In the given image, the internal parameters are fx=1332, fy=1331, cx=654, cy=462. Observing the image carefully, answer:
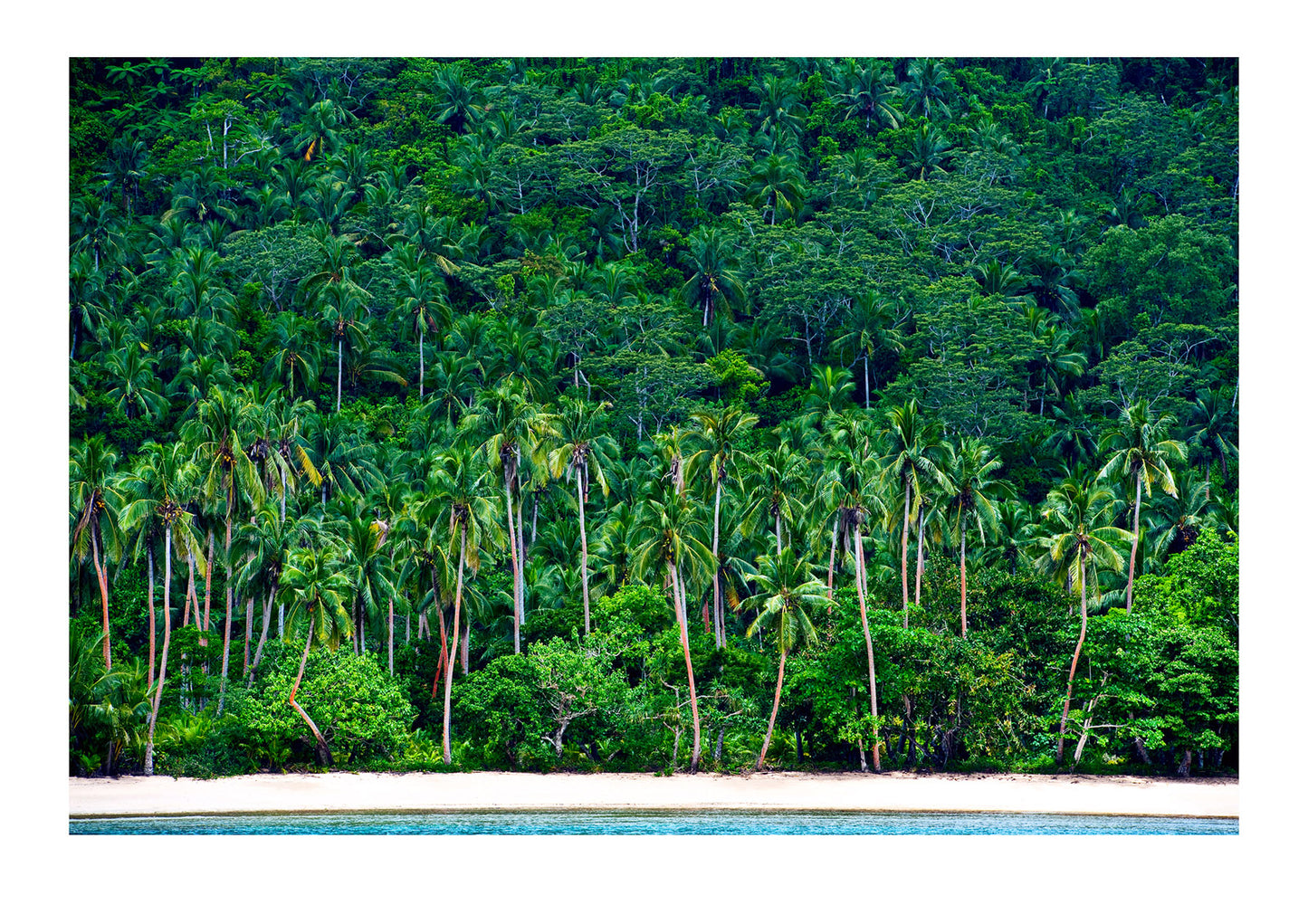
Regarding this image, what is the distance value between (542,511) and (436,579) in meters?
9.81

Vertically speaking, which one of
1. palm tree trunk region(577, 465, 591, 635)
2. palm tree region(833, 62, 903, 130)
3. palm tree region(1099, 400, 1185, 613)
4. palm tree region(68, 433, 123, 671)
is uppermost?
palm tree region(833, 62, 903, 130)

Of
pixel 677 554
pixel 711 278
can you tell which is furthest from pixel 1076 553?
pixel 711 278

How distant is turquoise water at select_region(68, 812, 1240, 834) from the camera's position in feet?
84.2

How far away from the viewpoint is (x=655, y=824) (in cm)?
2638

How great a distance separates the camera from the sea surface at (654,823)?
25.7 metres

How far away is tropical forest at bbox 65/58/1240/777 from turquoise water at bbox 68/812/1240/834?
10.5 ft

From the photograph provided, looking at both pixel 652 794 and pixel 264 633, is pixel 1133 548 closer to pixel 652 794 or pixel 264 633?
pixel 652 794

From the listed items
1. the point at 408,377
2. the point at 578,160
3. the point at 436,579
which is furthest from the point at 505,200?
the point at 436,579

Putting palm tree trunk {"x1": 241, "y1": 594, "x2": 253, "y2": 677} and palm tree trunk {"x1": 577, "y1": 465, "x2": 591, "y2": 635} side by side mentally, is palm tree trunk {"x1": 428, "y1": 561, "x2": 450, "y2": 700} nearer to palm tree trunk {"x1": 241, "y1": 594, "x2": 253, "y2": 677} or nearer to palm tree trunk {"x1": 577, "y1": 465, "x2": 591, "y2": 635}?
palm tree trunk {"x1": 577, "y1": 465, "x2": 591, "y2": 635}

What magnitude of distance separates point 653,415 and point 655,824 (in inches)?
953

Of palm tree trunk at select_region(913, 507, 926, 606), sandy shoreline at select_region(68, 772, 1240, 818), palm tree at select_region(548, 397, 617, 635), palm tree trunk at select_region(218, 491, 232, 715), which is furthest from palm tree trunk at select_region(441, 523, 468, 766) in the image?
palm tree trunk at select_region(913, 507, 926, 606)

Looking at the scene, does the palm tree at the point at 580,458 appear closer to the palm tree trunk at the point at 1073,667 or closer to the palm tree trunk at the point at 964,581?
the palm tree trunk at the point at 964,581

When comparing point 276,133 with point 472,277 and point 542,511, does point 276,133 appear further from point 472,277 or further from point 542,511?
point 542,511

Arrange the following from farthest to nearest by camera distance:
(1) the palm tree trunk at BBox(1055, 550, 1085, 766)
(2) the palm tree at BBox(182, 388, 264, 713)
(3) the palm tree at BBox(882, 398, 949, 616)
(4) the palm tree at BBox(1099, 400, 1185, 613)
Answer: (4) the palm tree at BBox(1099, 400, 1185, 613) → (2) the palm tree at BBox(182, 388, 264, 713) → (3) the palm tree at BBox(882, 398, 949, 616) → (1) the palm tree trunk at BBox(1055, 550, 1085, 766)
